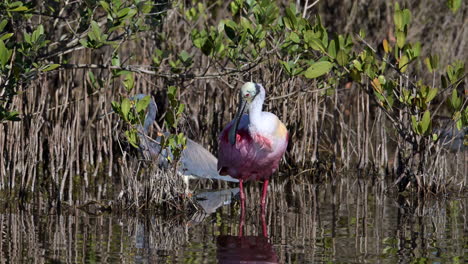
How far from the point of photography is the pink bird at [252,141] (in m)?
6.38

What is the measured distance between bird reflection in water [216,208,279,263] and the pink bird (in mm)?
906

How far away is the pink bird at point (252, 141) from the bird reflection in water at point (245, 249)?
2.97 ft

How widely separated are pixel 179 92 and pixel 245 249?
10.6 ft

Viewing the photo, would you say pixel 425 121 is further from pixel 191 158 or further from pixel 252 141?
pixel 191 158

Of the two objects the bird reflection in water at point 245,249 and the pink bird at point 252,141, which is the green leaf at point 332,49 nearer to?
the pink bird at point 252,141

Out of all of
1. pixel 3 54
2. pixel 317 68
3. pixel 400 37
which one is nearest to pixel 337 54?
pixel 317 68

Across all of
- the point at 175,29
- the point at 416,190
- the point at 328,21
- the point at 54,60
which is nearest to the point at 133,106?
the point at 54,60

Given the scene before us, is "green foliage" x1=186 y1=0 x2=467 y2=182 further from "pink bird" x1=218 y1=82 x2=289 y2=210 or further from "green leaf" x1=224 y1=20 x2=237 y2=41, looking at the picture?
"pink bird" x1=218 y1=82 x2=289 y2=210

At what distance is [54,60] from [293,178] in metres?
2.16

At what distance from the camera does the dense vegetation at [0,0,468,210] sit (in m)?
6.32

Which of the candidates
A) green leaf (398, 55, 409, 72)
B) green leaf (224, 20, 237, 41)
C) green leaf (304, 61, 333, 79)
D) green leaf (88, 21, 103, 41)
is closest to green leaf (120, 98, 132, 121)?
green leaf (88, 21, 103, 41)

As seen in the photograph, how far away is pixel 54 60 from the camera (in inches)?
303

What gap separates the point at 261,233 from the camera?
18.6 feet

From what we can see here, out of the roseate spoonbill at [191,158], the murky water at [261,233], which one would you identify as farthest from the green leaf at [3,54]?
the roseate spoonbill at [191,158]
